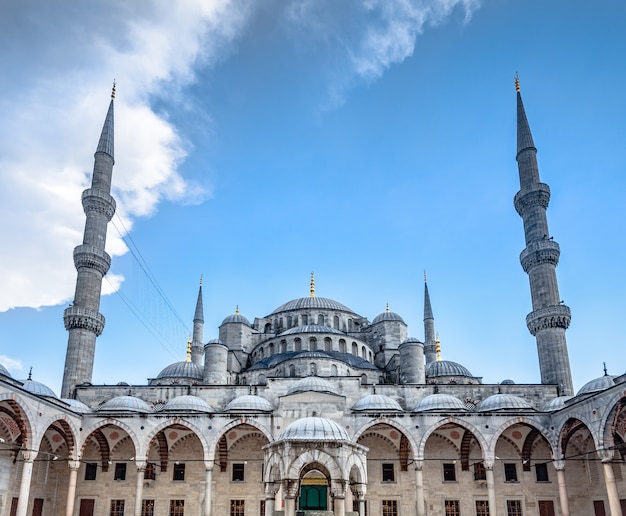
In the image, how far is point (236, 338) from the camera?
3170 cm

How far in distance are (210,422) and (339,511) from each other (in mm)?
10527

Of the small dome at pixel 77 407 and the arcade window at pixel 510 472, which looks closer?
the small dome at pixel 77 407

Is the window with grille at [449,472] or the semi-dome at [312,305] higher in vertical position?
the semi-dome at [312,305]

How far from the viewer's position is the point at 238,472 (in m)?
22.8

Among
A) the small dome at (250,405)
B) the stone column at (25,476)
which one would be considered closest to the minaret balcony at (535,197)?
the small dome at (250,405)

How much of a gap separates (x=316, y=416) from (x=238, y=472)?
4.45m

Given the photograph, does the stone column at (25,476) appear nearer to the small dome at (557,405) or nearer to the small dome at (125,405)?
the small dome at (125,405)

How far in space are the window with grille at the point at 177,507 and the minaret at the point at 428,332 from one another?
1710 cm

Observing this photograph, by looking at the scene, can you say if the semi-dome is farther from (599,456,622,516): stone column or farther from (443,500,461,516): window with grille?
(599,456,622,516): stone column

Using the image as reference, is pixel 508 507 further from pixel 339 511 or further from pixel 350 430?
pixel 339 511

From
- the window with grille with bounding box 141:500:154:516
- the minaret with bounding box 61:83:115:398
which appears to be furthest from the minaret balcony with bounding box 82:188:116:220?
the window with grille with bounding box 141:500:154:516

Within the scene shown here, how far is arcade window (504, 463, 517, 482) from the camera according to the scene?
2223cm

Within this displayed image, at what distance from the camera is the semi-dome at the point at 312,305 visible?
3334 centimetres

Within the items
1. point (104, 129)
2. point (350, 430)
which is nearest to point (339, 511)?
point (350, 430)
